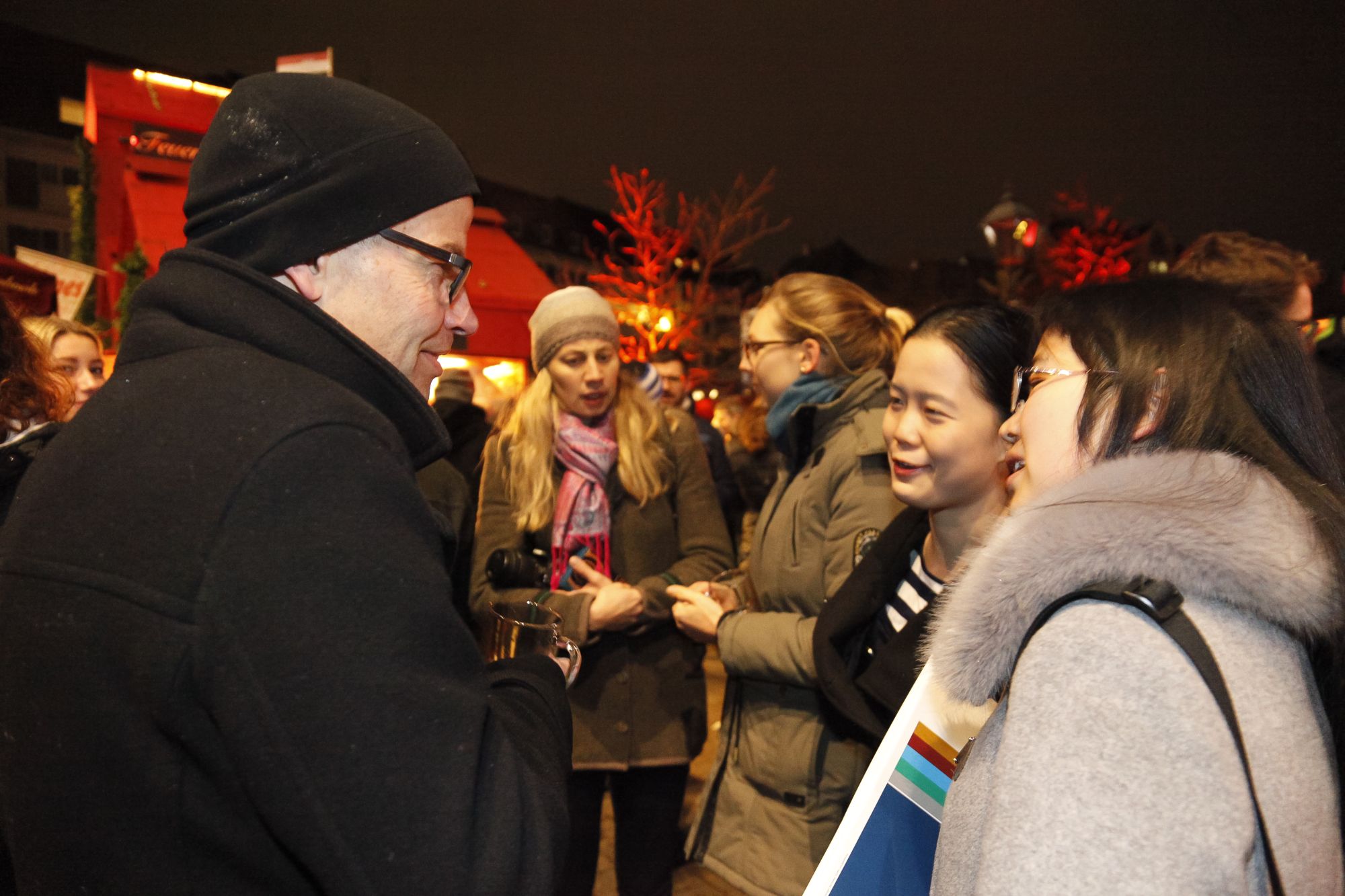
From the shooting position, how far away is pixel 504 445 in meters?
3.62

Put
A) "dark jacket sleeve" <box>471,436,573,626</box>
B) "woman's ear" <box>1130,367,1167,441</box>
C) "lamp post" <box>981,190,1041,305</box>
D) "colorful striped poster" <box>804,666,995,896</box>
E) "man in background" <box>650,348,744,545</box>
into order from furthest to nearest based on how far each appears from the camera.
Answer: "lamp post" <box>981,190,1041,305</box>
"man in background" <box>650,348,744,545</box>
"dark jacket sleeve" <box>471,436,573,626</box>
"colorful striped poster" <box>804,666,995,896</box>
"woman's ear" <box>1130,367,1167,441</box>

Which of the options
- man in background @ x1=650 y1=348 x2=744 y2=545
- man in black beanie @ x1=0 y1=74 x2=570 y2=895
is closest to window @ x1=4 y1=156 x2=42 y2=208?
man in background @ x1=650 y1=348 x2=744 y2=545

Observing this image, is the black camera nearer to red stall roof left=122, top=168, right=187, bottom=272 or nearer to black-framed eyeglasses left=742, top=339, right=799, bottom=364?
black-framed eyeglasses left=742, top=339, right=799, bottom=364

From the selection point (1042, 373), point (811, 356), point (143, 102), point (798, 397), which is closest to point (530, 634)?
point (1042, 373)

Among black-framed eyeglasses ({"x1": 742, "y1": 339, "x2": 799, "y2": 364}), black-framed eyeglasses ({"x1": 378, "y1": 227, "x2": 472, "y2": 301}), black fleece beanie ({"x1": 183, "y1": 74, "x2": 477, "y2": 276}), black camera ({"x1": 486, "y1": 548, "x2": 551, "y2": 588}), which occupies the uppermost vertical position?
black fleece beanie ({"x1": 183, "y1": 74, "x2": 477, "y2": 276})

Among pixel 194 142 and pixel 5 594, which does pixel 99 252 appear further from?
pixel 5 594

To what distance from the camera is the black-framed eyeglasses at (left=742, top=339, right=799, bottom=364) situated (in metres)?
3.15

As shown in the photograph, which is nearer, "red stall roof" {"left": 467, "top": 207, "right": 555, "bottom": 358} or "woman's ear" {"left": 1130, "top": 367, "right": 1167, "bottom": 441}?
"woman's ear" {"left": 1130, "top": 367, "right": 1167, "bottom": 441}

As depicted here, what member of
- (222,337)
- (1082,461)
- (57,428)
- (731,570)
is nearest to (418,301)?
(222,337)

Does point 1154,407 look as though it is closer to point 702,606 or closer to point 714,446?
point 702,606

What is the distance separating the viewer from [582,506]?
3.45 m

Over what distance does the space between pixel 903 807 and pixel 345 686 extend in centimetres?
101

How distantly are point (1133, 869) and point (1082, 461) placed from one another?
63 cm

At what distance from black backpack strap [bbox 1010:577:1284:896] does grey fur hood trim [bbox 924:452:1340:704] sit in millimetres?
22
